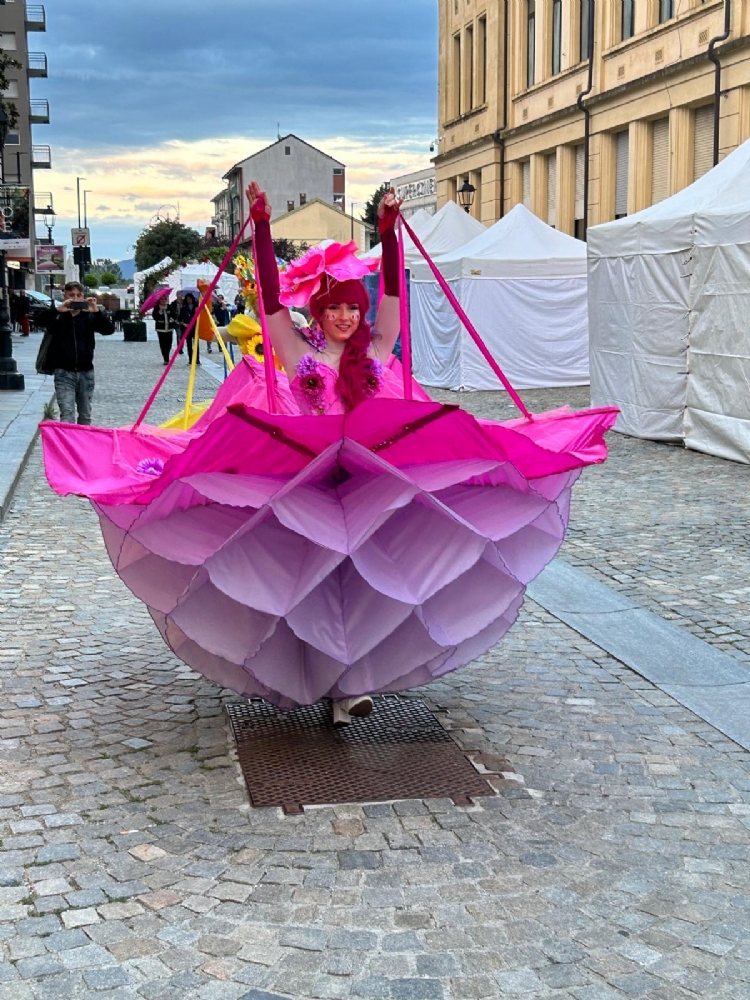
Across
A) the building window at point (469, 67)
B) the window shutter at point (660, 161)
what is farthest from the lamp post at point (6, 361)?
the building window at point (469, 67)

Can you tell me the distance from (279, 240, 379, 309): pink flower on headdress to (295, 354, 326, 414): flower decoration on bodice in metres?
0.23

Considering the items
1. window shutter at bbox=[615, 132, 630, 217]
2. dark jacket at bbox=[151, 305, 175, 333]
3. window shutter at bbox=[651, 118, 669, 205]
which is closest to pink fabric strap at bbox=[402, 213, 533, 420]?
window shutter at bbox=[651, 118, 669, 205]

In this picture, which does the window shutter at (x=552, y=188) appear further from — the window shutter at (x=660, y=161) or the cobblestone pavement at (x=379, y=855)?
the cobblestone pavement at (x=379, y=855)

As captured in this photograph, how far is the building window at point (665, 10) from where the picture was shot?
24047 millimetres

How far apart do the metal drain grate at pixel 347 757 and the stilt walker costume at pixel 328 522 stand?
0.24 meters

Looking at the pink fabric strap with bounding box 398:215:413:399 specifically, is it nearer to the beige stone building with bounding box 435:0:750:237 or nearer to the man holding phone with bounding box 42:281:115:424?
the man holding phone with bounding box 42:281:115:424

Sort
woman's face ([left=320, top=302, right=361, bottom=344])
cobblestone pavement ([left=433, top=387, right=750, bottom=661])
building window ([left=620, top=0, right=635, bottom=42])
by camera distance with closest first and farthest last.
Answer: woman's face ([left=320, top=302, right=361, bottom=344]), cobblestone pavement ([left=433, top=387, right=750, bottom=661]), building window ([left=620, top=0, right=635, bottom=42])

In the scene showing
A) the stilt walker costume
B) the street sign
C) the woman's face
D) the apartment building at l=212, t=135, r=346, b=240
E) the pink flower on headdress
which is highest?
the apartment building at l=212, t=135, r=346, b=240

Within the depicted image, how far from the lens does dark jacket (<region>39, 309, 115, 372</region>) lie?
40.7 ft

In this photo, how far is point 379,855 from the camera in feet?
12.3

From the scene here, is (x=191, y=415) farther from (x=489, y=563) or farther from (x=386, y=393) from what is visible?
(x=489, y=563)

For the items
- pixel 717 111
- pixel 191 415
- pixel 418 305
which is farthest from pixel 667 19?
pixel 191 415

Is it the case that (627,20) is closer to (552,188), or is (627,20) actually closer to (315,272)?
(552,188)

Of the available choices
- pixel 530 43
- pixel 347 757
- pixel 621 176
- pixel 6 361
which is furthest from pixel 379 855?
pixel 530 43
